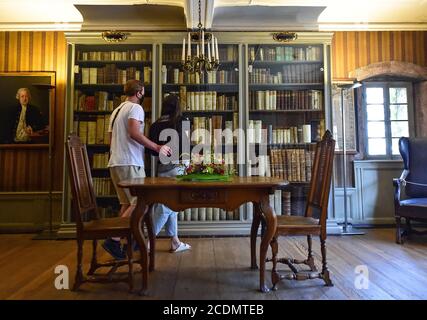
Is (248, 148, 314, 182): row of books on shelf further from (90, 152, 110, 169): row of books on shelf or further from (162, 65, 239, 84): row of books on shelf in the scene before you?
(90, 152, 110, 169): row of books on shelf

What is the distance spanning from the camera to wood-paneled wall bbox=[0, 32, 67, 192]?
4594 mm

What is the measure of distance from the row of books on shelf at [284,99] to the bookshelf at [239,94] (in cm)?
1

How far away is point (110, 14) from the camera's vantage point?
13.8ft

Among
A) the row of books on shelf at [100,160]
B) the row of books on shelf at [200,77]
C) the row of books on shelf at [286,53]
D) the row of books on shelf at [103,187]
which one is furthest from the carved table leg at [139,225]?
the row of books on shelf at [286,53]

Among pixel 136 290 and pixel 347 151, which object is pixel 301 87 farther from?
pixel 136 290

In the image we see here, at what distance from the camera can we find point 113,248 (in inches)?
111

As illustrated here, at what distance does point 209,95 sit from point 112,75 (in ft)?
4.23

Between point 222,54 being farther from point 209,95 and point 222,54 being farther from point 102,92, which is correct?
point 102,92

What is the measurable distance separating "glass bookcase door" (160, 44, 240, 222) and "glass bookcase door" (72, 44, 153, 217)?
0.31 metres

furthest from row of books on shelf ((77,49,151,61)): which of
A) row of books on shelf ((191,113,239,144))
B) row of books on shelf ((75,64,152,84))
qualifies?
row of books on shelf ((191,113,239,144))

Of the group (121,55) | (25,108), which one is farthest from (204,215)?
(25,108)

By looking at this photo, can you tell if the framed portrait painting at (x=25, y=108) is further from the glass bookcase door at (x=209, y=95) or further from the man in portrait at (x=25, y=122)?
the glass bookcase door at (x=209, y=95)
